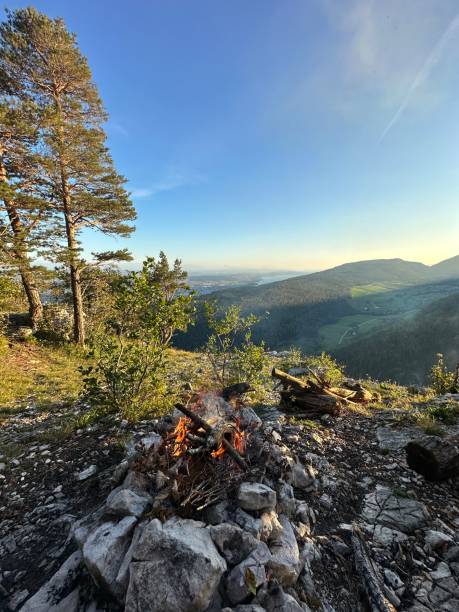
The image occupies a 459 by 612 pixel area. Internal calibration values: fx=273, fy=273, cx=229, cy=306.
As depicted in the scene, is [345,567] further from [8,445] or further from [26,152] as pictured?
[26,152]

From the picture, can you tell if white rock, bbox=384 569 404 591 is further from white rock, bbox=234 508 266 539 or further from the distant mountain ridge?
the distant mountain ridge

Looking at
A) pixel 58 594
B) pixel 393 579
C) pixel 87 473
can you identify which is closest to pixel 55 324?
pixel 87 473

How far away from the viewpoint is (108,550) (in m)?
2.74

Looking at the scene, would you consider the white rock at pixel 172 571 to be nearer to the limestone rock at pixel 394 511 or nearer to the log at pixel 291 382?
the limestone rock at pixel 394 511

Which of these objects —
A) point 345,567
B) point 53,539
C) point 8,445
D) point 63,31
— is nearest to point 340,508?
point 345,567

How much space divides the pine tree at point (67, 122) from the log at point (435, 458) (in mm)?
16823

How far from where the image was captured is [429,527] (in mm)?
4035

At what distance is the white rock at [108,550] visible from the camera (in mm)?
2596

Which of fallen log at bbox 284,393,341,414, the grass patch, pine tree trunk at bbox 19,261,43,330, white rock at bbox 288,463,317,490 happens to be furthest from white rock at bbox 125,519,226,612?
pine tree trunk at bbox 19,261,43,330

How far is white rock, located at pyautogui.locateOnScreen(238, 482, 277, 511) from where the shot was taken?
11.1ft

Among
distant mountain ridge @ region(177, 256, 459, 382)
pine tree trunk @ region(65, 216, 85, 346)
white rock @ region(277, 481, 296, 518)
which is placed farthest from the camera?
distant mountain ridge @ region(177, 256, 459, 382)

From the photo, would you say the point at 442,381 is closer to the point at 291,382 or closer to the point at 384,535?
the point at 291,382

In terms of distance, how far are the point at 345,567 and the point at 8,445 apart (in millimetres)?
7013

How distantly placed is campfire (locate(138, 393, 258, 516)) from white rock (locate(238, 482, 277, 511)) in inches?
8.4
